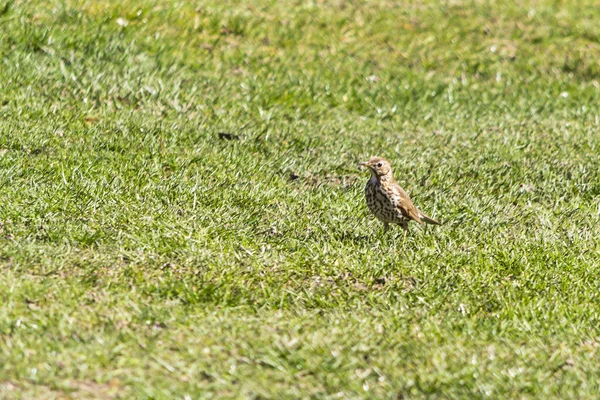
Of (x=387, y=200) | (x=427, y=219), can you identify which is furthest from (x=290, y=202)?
(x=427, y=219)

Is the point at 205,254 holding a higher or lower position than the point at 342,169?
higher

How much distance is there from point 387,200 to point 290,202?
0.99 m

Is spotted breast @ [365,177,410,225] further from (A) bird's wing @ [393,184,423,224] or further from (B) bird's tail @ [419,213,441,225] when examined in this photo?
(B) bird's tail @ [419,213,441,225]

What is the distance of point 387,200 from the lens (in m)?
7.11

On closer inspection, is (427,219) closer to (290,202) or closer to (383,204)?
(383,204)

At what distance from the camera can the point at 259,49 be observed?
1198 cm

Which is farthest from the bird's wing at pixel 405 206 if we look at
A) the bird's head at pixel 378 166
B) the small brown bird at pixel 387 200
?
the bird's head at pixel 378 166

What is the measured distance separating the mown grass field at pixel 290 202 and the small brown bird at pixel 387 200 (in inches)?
7.3

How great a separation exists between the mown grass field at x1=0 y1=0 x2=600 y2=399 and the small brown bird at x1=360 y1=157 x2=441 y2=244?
19 centimetres

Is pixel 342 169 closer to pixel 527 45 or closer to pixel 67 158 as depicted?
pixel 67 158

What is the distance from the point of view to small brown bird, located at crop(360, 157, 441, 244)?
7.12 metres

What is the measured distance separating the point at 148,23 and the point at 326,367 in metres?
7.39

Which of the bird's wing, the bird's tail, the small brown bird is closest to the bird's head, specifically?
the small brown bird

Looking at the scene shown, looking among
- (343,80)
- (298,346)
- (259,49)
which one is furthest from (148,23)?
(298,346)
